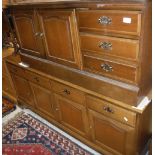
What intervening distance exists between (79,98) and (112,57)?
56 centimetres

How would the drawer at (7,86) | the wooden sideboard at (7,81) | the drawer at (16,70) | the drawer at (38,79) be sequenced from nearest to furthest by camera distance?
1. the drawer at (38,79)
2. the drawer at (16,70)
3. the wooden sideboard at (7,81)
4. the drawer at (7,86)

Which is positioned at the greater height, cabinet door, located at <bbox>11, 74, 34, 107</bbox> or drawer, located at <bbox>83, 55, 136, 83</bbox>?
drawer, located at <bbox>83, 55, 136, 83</bbox>

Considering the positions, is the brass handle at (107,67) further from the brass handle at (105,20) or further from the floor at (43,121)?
the floor at (43,121)

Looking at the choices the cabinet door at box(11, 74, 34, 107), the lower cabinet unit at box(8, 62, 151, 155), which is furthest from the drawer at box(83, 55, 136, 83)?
the cabinet door at box(11, 74, 34, 107)

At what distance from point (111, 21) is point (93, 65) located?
38cm

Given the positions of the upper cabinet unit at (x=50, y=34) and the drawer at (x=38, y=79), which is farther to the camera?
the drawer at (x=38, y=79)

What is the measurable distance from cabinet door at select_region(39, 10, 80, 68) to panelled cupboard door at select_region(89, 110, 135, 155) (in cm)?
51

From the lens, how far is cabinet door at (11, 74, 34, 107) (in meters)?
2.30

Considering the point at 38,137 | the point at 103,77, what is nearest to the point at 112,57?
the point at 103,77

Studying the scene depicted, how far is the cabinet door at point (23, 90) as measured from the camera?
7.54ft

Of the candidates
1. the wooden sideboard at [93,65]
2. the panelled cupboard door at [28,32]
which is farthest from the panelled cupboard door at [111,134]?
the panelled cupboard door at [28,32]

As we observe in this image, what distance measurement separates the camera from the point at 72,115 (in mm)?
1854

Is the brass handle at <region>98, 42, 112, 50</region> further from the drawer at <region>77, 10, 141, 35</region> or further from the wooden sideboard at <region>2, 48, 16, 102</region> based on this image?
the wooden sideboard at <region>2, 48, 16, 102</region>

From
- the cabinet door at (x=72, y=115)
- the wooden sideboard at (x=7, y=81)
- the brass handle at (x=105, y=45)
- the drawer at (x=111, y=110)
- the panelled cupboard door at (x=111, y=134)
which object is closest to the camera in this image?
the brass handle at (x=105, y=45)
